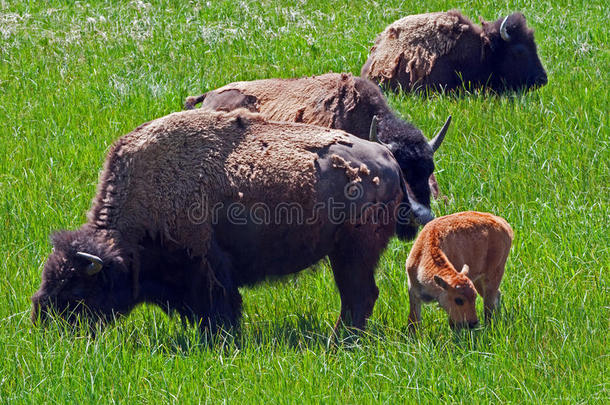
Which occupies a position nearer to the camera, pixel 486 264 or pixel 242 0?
pixel 486 264

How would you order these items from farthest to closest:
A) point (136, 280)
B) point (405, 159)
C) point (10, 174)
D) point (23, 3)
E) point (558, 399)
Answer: point (23, 3) < point (10, 174) < point (405, 159) < point (136, 280) < point (558, 399)

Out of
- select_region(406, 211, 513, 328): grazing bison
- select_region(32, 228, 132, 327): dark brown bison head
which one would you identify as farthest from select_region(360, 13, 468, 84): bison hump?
select_region(32, 228, 132, 327): dark brown bison head

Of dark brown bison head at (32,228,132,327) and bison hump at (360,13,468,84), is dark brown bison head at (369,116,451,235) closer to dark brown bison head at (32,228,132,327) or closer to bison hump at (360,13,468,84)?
dark brown bison head at (32,228,132,327)

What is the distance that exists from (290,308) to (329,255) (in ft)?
1.51

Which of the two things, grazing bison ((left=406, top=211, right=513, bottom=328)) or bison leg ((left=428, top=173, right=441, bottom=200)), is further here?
bison leg ((left=428, top=173, right=441, bottom=200))

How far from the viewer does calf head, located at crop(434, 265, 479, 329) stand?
5703mm

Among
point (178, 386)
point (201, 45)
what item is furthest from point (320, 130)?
point (201, 45)

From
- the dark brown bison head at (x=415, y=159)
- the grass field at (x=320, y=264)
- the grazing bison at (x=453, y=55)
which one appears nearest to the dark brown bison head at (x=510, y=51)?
the grazing bison at (x=453, y=55)

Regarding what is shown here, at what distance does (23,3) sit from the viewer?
582 inches

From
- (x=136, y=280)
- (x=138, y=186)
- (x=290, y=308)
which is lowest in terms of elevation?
(x=290, y=308)

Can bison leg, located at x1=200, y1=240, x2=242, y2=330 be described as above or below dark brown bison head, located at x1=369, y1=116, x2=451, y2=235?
below

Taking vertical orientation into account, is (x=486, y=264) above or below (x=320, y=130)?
below

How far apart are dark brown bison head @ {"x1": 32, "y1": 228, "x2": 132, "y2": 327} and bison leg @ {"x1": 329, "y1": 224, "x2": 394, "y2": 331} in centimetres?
145

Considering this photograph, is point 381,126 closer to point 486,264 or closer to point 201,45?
point 486,264
